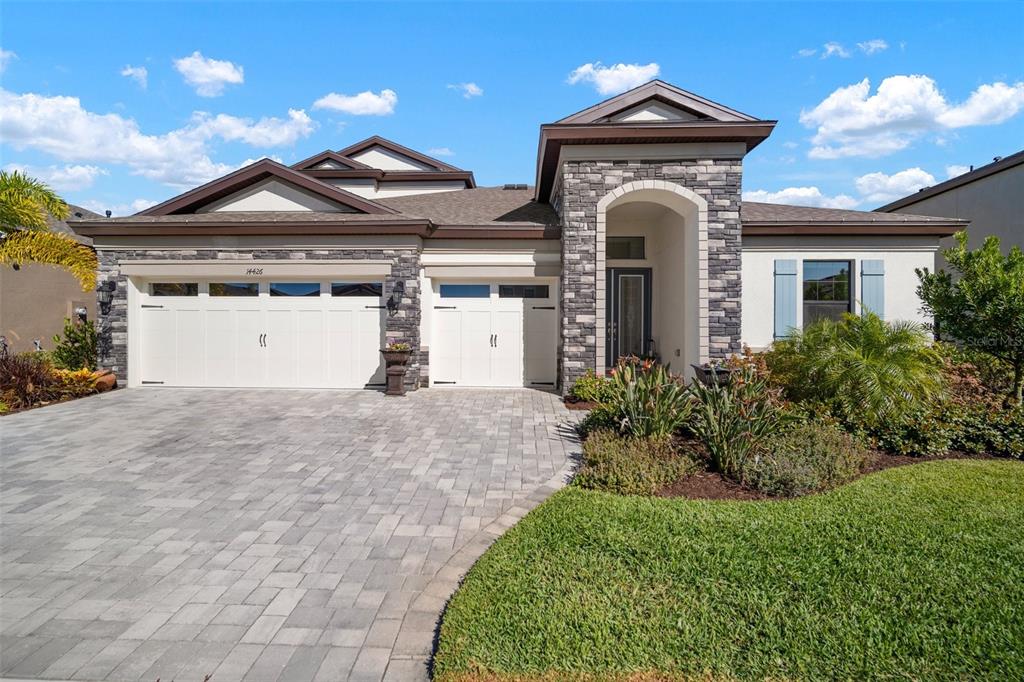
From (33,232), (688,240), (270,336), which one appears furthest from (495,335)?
(33,232)

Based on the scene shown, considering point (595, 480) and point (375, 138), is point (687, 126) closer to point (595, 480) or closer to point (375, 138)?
point (595, 480)

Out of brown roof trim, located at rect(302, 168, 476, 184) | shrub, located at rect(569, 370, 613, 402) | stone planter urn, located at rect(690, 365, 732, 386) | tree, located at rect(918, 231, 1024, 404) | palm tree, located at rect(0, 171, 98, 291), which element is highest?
brown roof trim, located at rect(302, 168, 476, 184)

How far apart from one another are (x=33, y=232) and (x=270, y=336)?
17.2ft

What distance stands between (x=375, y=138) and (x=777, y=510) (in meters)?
17.5

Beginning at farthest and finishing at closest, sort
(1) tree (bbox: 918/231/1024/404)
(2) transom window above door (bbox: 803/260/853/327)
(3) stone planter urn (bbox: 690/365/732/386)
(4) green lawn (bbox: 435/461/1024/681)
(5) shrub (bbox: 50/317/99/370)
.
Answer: (2) transom window above door (bbox: 803/260/853/327), (5) shrub (bbox: 50/317/99/370), (3) stone planter urn (bbox: 690/365/732/386), (1) tree (bbox: 918/231/1024/404), (4) green lawn (bbox: 435/461/1024/681)

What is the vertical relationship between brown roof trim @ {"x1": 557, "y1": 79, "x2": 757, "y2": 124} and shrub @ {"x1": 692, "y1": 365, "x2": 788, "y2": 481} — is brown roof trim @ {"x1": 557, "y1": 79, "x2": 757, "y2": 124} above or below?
above

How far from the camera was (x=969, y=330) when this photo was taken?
7059 mm

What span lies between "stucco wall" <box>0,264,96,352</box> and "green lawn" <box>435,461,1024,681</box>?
16.8 meters

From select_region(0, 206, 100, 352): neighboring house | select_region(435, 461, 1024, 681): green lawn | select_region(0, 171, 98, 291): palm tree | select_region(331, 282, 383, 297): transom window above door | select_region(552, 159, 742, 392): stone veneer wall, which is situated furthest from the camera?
select_region(0, 206, 100, 352): neighboring house

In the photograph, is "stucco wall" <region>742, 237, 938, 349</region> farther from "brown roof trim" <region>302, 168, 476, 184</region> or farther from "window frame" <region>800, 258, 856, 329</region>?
"brown roof trim" <region>302, 168, 476, 184</region>

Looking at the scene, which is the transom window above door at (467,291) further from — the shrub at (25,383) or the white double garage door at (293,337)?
the shrub at (25,383)

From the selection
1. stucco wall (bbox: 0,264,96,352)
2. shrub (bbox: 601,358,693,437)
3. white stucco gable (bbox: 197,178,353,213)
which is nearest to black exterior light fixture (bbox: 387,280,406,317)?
white stucco gable (bbox: 197,178,353,213)

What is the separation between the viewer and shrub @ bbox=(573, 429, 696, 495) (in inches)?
199

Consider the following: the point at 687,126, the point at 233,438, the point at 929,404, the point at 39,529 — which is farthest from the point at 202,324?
the point at 929,404
